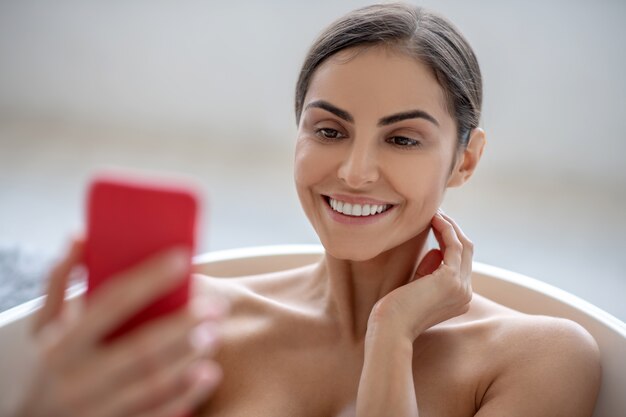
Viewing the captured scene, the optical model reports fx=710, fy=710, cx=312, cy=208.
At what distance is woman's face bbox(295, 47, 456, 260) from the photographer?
1.17 m

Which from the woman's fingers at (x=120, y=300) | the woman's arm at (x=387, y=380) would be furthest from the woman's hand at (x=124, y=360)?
the woman's arm at (x=387, y=380)

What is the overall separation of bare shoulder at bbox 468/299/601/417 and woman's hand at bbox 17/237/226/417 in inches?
26.9

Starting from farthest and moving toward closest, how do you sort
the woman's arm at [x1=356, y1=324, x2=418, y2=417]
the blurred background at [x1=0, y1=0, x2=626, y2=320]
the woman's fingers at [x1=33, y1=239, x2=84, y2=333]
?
the blurred background at [x1=0, y1=0, x2=626, y2=320], the woman's arm at [x1=356, y1=324, x2=418, y2=417], the woman's fingers at [x1=33, y1=239, x2=84, y2=333]

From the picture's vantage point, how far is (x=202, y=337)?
693 mm

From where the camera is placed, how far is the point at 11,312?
1343mm

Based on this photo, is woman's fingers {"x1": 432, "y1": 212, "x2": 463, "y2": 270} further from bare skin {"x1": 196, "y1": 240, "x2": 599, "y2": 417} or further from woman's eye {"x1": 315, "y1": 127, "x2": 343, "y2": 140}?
woman's eye {"x1": 315, "y1": 127, "x2": 343, "y2": 140}

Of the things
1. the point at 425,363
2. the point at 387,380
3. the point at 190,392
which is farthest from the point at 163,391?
the point at 425,363

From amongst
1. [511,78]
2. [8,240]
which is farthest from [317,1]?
[8,240]

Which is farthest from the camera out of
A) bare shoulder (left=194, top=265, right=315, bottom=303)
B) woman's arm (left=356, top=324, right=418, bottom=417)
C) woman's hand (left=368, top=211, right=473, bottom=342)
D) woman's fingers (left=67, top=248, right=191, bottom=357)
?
bare shoulder (left=194, top=265, right=315, bottom=303)

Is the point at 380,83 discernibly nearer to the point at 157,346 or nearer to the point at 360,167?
the point at 360,167

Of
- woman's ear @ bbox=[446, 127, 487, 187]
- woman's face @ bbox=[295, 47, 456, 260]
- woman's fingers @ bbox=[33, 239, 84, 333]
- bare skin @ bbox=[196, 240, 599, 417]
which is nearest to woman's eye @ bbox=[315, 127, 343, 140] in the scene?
woman's face @ bbox=[295, 47, 456, 260]

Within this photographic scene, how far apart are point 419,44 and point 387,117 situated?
15cm

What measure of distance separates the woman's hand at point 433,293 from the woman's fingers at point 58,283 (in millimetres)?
546

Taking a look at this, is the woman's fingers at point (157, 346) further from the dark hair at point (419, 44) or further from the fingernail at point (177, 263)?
the dark hair at point (419, 44)
